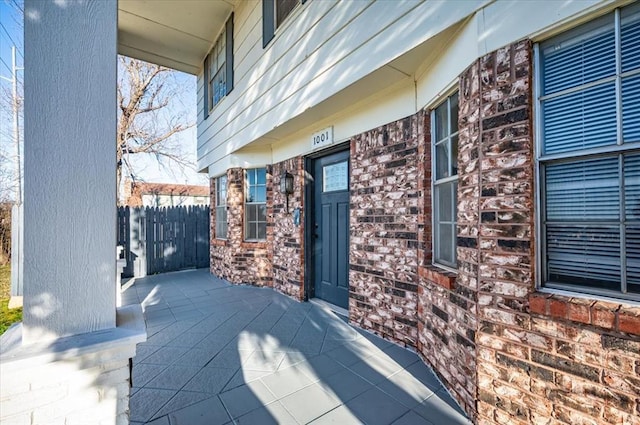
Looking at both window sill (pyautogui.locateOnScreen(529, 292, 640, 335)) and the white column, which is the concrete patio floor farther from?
the white column

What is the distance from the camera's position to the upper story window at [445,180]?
245cm

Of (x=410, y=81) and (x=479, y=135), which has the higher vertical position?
(x=410, y=81)

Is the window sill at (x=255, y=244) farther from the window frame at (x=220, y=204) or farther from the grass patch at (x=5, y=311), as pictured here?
the grass patch at (x=5, y=311)

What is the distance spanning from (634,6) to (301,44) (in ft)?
9.91

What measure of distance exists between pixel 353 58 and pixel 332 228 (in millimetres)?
2178

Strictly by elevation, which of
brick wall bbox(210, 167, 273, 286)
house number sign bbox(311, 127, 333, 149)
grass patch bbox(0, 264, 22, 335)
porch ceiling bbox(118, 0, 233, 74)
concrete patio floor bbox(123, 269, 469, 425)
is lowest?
grass patch bbox(0, 264, 22, 335)

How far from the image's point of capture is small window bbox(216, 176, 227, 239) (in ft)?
21.6

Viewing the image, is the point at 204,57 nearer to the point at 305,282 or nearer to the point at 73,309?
the point at 305,282

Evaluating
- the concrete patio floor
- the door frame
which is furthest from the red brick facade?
the door frame

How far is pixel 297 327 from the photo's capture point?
3.57 metres

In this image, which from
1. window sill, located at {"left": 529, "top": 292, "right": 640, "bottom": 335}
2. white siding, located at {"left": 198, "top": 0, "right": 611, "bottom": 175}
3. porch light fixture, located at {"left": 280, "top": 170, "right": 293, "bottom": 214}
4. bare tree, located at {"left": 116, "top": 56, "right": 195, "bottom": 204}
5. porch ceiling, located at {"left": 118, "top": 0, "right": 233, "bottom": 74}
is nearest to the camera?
window sill, located at {"left": 529, "top": 292, "right": 640, "bottom": 335}

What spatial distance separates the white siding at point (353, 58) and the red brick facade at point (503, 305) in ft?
0.66

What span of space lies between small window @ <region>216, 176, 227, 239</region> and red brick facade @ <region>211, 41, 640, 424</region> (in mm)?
4669

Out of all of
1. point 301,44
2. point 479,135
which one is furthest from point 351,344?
point 301,44
